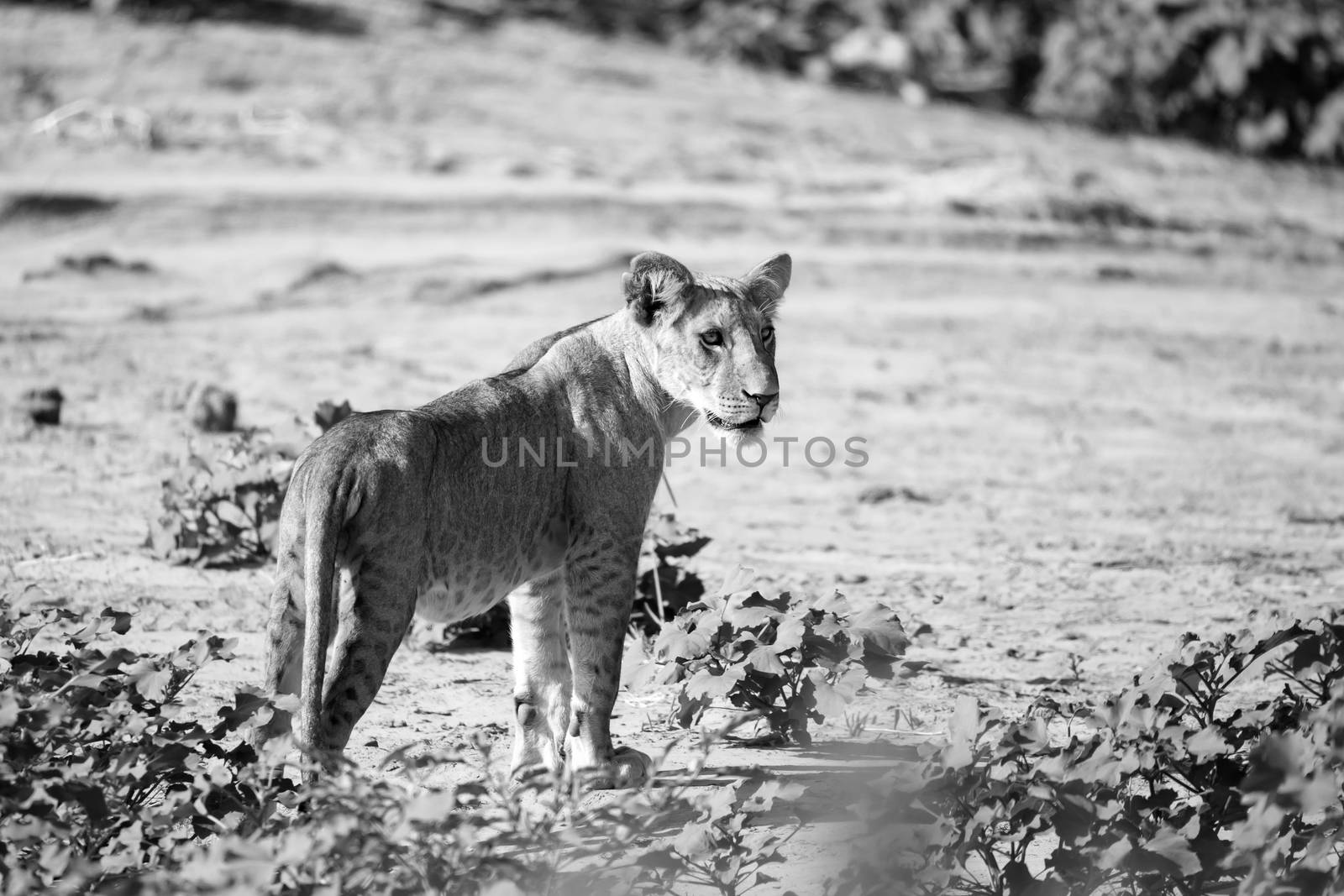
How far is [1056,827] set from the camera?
4.94 meters

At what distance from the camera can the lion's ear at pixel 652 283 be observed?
239 inches

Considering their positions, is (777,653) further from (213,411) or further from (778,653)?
(213,411)

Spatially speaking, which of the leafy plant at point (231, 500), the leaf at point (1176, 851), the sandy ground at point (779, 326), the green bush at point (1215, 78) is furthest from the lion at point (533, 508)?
the green bush at point (1215, 78)

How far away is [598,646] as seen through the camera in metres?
5.90

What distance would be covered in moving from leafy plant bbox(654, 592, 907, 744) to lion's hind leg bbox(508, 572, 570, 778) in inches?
16.0

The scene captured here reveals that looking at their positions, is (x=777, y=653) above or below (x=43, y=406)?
below

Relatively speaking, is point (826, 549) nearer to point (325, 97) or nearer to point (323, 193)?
point (323, 193)

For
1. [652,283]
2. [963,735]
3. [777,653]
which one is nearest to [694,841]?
[963,735]

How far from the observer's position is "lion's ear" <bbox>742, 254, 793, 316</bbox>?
21.3ft

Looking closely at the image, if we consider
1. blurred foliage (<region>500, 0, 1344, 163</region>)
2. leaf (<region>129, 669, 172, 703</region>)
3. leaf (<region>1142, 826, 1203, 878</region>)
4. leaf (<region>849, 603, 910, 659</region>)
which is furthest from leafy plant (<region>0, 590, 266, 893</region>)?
blurred foliage (<region>500, 0, 1344, 163</region>)

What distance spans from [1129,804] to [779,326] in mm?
10172

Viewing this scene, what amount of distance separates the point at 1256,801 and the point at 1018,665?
10.5ft

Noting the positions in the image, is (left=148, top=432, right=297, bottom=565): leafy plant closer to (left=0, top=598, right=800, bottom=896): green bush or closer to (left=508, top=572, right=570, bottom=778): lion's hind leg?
(left=508, top=572, right=570, bottom=778): lion's hind leg

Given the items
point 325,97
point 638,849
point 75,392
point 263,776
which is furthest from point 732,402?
point 325,97
